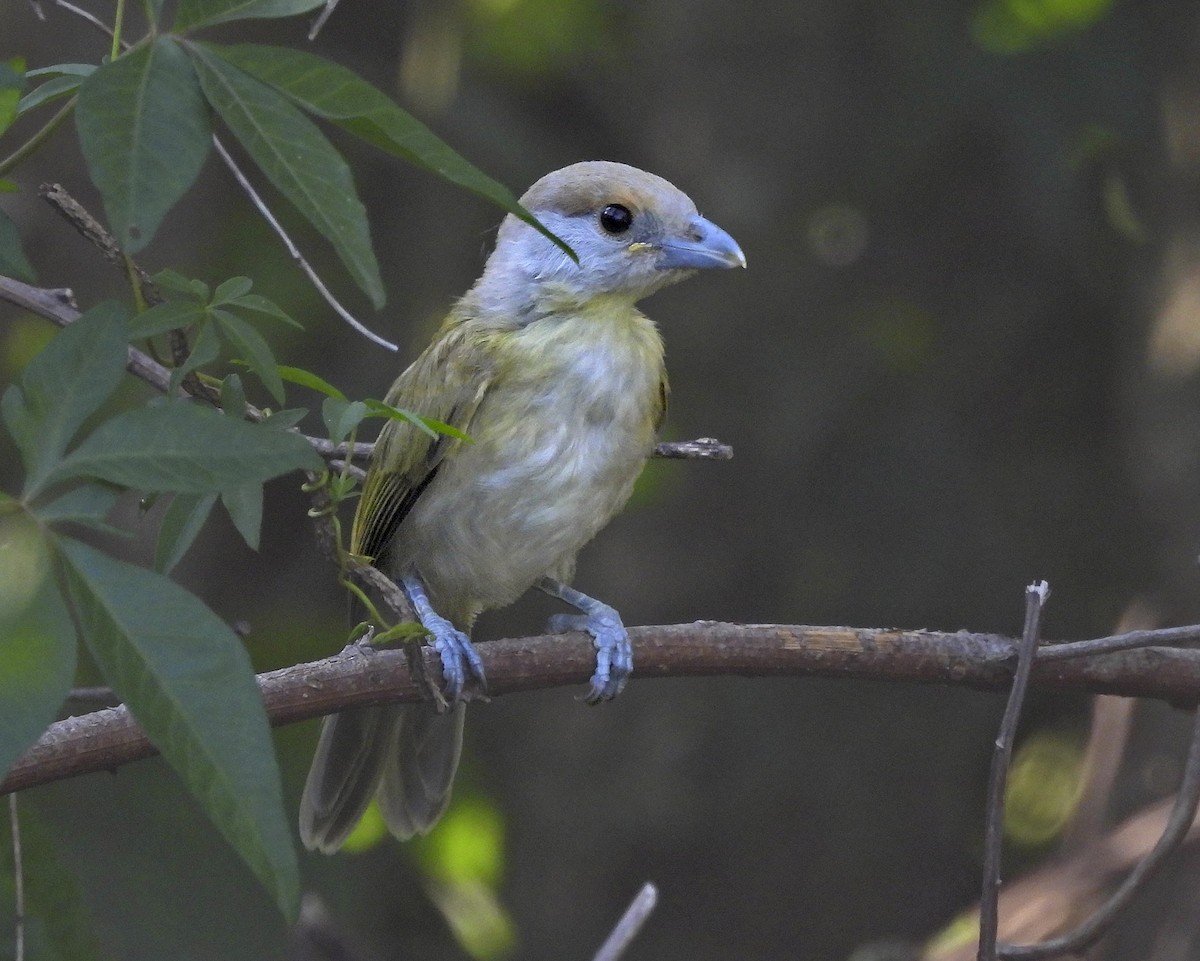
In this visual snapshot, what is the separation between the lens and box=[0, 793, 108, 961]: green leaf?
221 cm

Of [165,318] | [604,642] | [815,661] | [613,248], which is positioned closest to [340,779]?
[604,642]

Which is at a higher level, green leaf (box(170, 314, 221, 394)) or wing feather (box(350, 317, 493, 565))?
green leaf (box(170, 314, 221, 394))

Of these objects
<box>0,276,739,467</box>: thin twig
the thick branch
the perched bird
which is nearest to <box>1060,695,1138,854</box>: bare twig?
the thick branch

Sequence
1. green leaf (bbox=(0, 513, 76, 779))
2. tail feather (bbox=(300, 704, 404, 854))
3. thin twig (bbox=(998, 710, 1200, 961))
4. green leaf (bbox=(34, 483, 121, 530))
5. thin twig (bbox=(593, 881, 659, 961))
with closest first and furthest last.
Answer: green leaf (bbox=(0, 513, 76, 779)) → green leaf (bbox=(34, 483, 121, 530)) → thin twig (bbox=(593, 881, 659, 961)) → thin twig (bbox=(998, 710, 1200, 961)) → tail feather (bbox=(300, 704, 404, 854))

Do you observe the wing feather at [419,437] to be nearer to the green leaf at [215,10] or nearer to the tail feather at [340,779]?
the tail feather at [340,779]

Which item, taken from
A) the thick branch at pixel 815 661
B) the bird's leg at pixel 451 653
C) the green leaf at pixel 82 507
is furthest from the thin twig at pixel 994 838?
the green leaf at pixel 82 507

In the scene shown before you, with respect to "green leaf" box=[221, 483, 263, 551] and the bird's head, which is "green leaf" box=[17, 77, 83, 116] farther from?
the bird's head

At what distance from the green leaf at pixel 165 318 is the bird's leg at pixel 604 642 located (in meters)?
0.83

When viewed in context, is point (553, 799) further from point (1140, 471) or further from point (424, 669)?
point (424, 669)

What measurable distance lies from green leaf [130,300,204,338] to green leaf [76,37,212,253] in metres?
0.25

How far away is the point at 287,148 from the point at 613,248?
164 cm

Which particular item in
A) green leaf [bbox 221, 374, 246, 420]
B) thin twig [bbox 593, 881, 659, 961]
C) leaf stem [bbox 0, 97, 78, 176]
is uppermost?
leaf stem [bbox 0, 97, 78, 176]

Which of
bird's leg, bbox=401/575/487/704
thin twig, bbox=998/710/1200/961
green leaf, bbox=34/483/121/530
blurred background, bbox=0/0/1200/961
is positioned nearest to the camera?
green leaf, bbox=34/483/121/530

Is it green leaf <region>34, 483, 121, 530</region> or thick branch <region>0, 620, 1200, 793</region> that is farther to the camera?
thick branch <region>0, 620, 1200, 793</region>
